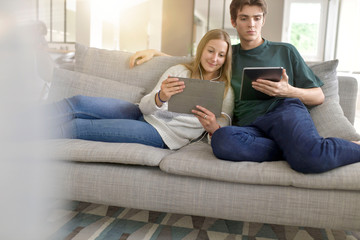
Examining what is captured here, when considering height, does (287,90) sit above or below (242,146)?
above

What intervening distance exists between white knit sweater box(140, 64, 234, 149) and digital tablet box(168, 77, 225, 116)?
0.13m

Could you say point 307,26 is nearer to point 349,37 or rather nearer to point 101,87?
point 349,37

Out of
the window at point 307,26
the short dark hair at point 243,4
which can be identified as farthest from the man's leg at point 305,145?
the window at point 307,26

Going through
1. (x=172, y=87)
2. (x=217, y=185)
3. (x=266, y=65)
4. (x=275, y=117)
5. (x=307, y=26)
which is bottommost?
(x=217, y=185)

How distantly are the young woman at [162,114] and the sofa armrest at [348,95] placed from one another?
2.05 feet

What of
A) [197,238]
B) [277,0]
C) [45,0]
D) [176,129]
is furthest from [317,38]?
[45,0]

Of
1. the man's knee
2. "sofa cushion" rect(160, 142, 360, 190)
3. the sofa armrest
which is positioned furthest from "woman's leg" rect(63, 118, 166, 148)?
Result: the sofa armrest

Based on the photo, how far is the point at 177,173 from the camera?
1252mm

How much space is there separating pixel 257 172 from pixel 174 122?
554 millimetres

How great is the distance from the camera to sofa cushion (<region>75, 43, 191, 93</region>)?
1965 mm

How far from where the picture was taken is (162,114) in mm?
1646

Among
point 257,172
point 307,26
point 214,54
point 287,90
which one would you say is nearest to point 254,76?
point 287,90

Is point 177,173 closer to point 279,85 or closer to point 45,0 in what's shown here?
point 279,85

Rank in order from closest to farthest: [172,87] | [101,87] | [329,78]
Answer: [172,87], [329,78], [101,87]
